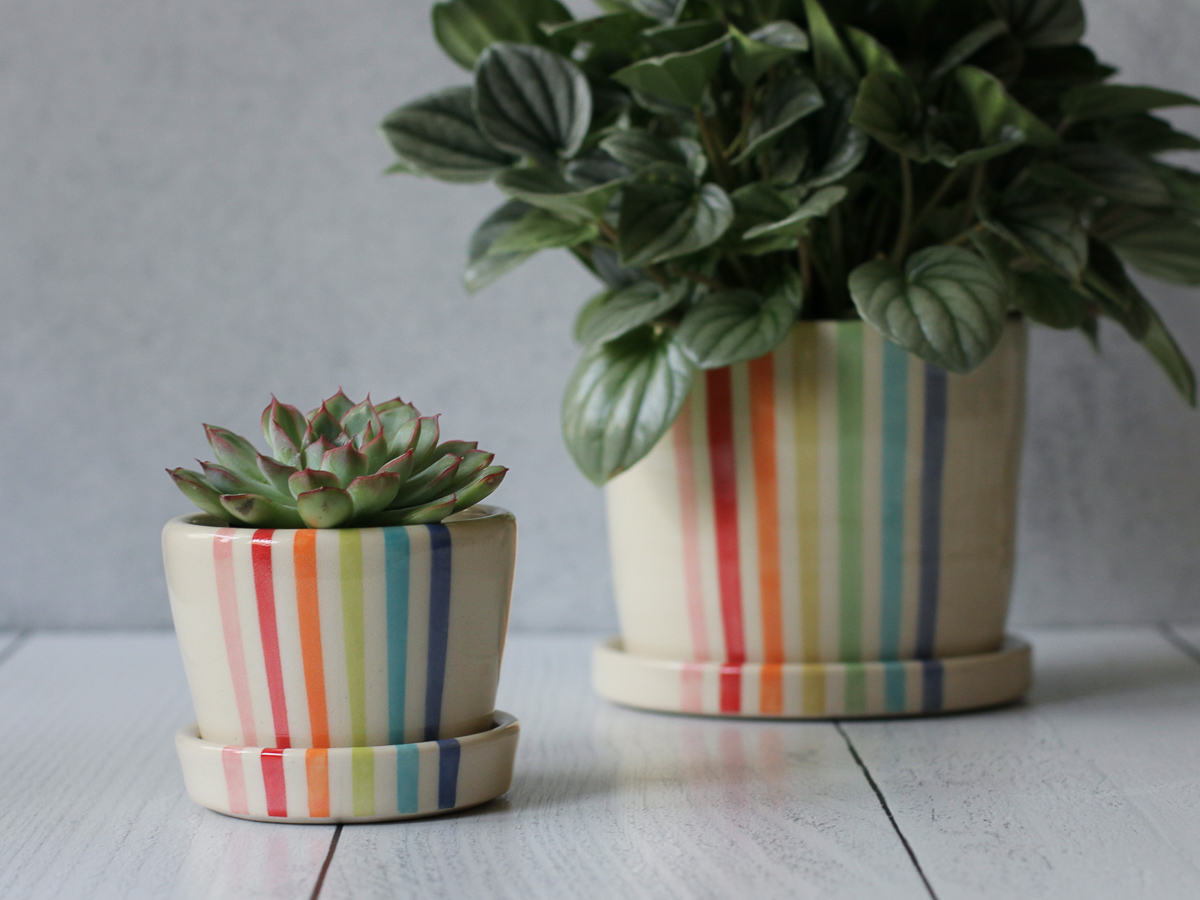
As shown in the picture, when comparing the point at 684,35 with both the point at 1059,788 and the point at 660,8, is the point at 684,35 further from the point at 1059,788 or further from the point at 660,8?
the point at 1059,788

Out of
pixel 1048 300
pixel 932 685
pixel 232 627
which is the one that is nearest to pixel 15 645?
pixel 232 627

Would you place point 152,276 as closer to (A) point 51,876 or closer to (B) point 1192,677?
(A) point 51,876

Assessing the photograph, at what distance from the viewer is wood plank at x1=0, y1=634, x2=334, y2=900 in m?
0.55

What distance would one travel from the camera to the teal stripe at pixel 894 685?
2.81 ft

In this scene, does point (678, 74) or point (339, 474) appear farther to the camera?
point (678, 74)

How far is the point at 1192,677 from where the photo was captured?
3.28 feet

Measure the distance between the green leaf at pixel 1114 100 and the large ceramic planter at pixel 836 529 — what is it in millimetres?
183

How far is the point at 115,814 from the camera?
2.17 feet

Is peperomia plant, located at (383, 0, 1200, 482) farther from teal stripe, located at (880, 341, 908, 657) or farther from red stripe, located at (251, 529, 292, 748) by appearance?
red stripe, located at (251, 529, 292, 748)

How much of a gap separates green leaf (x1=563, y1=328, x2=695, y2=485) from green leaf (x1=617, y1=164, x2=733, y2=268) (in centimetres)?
8

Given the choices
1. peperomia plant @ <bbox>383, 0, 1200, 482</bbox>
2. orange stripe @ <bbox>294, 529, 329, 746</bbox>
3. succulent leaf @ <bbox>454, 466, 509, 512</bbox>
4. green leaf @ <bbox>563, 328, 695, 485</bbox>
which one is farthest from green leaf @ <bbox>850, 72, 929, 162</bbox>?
orange stripe @ <bbox>294, 529, 329, 746</bbox>

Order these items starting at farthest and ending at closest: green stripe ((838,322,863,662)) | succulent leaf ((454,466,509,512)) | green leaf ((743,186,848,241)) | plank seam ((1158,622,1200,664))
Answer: plank seam ((1158,622,1200,664))
green stripe ((838,322,863,662))
green leaf ((743,186,848,241))
succulent leaf ((454,466,509,512))

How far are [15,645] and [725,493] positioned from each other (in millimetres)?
805

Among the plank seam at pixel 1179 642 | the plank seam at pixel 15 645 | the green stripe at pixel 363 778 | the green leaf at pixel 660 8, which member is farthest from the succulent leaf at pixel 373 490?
the plank seam at pixel 1179 642
